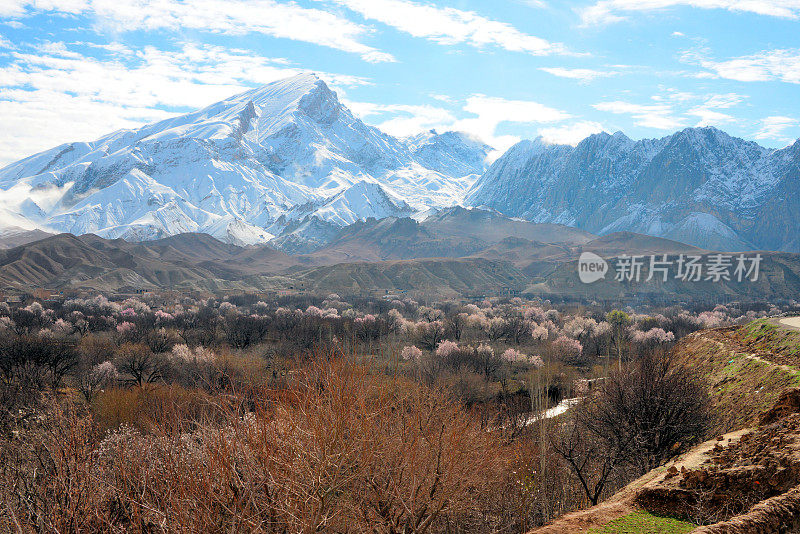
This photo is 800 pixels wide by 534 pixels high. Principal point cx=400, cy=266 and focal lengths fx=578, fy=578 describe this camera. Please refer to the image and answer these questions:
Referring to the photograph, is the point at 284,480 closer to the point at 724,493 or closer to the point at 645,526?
the point at 645,526

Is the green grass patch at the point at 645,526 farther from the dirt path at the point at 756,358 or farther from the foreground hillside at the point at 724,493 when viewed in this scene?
the dirt path at the point at 756,358

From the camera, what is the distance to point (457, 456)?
14.1 metres

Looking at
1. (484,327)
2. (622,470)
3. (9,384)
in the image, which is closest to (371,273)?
(484,327)

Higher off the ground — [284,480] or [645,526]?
[284,480]

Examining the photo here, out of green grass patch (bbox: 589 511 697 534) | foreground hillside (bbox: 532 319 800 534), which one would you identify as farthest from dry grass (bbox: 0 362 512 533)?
green grass patch (bbox: 589 511 697 534)

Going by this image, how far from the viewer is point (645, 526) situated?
10.9m

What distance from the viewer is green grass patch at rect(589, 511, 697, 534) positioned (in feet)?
34.8

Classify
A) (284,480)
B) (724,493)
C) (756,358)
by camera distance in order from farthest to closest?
Answer: 1. (756,358)
2. (724,493)
3. (284,480)

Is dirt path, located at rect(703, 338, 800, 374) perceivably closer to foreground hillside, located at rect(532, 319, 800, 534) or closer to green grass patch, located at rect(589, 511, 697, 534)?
foreground hillside, located at rect(532, 319, 800, 534)

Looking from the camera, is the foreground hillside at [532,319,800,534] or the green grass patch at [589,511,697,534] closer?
the foreground hillside at [532,319,800,534]

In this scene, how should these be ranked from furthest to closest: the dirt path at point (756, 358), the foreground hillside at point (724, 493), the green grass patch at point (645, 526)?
the dirt path at point (756, 358) → the green grass patch at point (645, 526) → the foreground hillside at point (724, 493)

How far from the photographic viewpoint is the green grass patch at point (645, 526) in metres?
10.6

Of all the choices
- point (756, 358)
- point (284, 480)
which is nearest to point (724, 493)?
point (284, 480)

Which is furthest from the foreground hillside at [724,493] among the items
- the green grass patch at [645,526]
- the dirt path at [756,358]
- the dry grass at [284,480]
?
the dirt path at [756,358]
